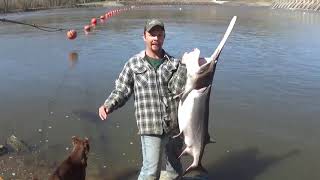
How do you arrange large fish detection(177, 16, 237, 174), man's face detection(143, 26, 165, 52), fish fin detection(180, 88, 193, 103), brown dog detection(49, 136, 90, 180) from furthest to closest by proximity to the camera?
1. brown dog detection(49, 136, 90, 180)
2. man's face detection(143, 26, 165, 52)
3. fish fin detection(180, 88, 193, 103)
4. large fish detection(177, 16, 237, 174)

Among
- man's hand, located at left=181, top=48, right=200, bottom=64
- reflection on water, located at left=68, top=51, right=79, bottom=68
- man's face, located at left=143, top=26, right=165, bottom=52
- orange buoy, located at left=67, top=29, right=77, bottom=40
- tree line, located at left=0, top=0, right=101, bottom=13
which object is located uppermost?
man's face, located at left=143, top=26, right=165, bottom=52

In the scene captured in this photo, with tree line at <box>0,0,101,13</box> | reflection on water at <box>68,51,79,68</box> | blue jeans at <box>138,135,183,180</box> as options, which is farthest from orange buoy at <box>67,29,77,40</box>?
tree line at <box>0,0,101,13</box>

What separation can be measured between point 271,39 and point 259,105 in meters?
11.5

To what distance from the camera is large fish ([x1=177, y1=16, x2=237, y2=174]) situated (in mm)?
4805

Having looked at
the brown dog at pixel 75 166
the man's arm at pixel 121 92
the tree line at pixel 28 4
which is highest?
the man's arm at pixel 121 92

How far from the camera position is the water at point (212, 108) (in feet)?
25.2

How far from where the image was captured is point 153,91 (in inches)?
203

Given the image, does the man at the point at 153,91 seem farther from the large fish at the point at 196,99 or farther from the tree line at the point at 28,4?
the tree line at the point at 28,4

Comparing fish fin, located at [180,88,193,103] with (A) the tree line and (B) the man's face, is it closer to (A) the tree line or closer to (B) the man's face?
(B) the man's face

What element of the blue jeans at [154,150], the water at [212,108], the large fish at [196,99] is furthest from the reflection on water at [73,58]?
the large fish at [196,99]

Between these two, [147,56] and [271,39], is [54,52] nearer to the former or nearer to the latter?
[271,39]

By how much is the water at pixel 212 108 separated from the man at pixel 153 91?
2081mm

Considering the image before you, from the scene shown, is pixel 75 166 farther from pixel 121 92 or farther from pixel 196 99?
pixel 196 99

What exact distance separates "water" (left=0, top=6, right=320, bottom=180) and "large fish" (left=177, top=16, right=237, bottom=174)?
7.05 ft
